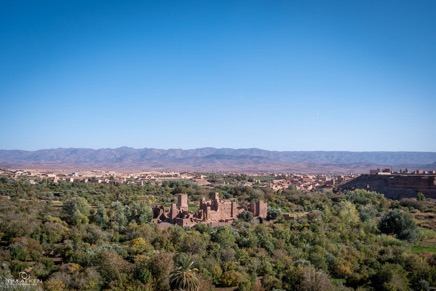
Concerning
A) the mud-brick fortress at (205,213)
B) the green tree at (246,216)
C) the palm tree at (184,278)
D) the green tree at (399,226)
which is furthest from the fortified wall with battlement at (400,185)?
the palm tree at (184,278)

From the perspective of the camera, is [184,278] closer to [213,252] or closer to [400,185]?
[213,252]

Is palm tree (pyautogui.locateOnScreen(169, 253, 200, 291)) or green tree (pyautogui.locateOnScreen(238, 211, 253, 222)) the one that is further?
green tree (pyautogui.locateOnScreen(238, 211, 253, 222))

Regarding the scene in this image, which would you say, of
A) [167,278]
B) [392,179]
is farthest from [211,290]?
[392,179]

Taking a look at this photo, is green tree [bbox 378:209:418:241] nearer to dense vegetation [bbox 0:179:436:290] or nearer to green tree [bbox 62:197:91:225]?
dense vegetation [bbox 0:179:436:290]

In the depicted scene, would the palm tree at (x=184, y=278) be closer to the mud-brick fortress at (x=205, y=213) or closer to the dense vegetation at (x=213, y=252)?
the dense vegetation at (x=213, y=252)

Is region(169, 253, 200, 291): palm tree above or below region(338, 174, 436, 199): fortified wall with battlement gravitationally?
below

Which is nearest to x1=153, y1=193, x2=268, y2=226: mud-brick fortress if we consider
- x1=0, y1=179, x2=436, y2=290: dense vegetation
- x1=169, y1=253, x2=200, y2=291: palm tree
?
x1=0, y1=179, x2=436, y2=290: dense vegetation

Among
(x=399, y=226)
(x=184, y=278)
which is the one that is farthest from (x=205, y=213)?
(x=184, y=278)

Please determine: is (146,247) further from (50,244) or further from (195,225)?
(195,225)
